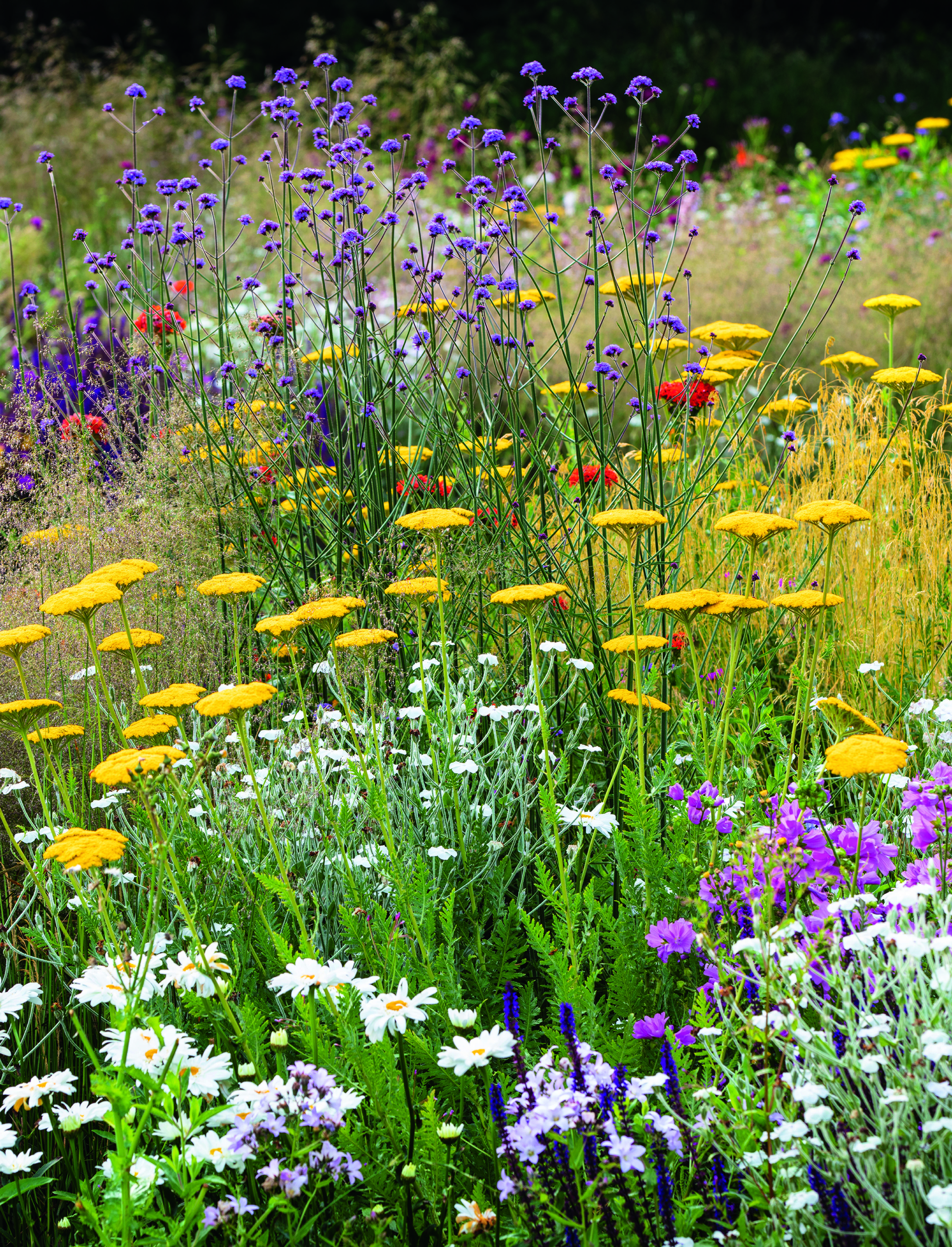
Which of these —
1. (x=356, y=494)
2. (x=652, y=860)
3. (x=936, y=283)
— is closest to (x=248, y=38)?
(x=936, y=283)

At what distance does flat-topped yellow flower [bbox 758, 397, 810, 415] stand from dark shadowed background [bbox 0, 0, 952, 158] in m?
9.21

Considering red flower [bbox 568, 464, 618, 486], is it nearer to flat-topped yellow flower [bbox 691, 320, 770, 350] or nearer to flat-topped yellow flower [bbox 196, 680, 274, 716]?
flat-topped yellow flower [bbox 691, 320, 770, 350]

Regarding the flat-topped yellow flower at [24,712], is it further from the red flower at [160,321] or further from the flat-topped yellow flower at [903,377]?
the flat-topped yellow flower at [903,377]

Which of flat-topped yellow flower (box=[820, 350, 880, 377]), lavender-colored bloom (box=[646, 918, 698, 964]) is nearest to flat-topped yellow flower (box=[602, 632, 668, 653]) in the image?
lavender-colored bloom (box=[646, 918, 698, 964])

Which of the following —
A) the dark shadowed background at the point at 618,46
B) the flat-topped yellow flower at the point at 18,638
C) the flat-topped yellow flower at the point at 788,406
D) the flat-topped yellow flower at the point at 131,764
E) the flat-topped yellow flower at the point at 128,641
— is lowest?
the flat-topped yellow flower at the point at 128,641

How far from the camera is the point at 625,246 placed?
8.41ft

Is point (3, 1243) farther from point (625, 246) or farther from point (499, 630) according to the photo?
point (625, 246)

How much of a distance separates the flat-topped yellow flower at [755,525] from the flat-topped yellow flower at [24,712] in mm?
1230

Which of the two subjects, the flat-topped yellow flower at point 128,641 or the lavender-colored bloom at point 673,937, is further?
the flat-topped yellow flower at point 128,641

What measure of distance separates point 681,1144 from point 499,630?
6.00ft

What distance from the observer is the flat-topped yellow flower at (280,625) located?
80.6 inches

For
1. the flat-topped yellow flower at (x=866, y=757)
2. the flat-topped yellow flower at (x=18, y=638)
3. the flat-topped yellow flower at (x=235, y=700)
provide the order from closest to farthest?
the flat-topped yellow flower at (x=866, y=757)
the flat-topped yellow flower at (x=235, y=700)
the flat-topped yellow flower at (x=18, y=638)

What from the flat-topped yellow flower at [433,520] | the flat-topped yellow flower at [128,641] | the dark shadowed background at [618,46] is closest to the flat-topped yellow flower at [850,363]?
the flat-topped yellow flower at [433,520]

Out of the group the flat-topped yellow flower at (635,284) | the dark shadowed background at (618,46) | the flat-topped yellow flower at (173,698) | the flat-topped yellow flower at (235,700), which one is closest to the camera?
the flat-topped yellow flower at (235,700)
